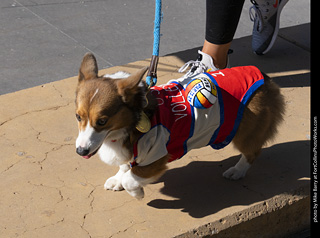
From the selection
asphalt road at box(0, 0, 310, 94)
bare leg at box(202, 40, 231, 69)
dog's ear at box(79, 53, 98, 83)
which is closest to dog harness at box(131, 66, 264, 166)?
dog's ear at box(79, 53, 98, 83)

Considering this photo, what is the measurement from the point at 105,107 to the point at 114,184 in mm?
791

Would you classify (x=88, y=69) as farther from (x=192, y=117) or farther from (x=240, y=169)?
(x=240, y=169)

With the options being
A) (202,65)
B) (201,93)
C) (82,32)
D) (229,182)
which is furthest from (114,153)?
(82,32)

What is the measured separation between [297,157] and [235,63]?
1.49 m

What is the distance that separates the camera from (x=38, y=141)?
381cm

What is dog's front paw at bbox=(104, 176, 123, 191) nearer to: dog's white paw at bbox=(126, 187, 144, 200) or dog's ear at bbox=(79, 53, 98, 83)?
dog's white paw at bbox=(126, 187, 144, 200)

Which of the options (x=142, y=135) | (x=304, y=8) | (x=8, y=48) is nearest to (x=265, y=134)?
(x=142, y=135)

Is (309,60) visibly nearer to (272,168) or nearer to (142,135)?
(272,168)

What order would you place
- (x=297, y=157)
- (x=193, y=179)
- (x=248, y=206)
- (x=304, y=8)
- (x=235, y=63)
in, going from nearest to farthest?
(x=248, y=206)
(x=193, y=179)
(x=297, y=157)
(x=235, y=63)
(x=304, y=8)

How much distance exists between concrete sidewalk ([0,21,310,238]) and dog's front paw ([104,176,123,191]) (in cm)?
4

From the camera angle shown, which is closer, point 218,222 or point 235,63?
point 218,222

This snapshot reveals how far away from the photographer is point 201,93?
3062 millimetres

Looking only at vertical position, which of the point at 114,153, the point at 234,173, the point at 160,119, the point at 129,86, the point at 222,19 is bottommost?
the point at 234,173

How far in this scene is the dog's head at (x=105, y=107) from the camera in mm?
2773
